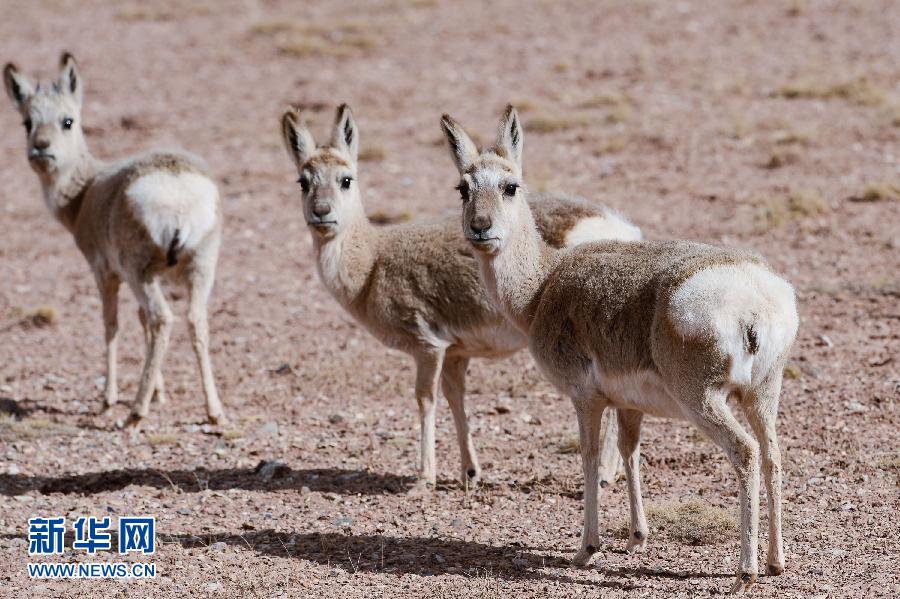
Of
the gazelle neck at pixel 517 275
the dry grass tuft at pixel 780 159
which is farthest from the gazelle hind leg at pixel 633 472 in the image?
the dry grass tuft at pixel 780 159

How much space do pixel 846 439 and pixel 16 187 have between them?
15.4 m

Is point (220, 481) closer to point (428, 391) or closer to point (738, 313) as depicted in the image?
point (428, 391)

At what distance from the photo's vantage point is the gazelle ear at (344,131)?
1037cm

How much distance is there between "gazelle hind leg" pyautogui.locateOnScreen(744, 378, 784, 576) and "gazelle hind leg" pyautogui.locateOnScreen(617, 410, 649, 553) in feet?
3.14

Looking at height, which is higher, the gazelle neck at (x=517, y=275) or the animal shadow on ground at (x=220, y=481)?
the gazelle neck at (x=517, y=275)

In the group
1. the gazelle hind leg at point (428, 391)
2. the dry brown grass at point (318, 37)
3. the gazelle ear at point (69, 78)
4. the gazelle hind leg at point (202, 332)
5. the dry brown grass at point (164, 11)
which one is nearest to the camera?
the gazelle hind leg at point (428, 391)

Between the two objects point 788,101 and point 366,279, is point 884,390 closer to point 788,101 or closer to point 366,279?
point 366,279

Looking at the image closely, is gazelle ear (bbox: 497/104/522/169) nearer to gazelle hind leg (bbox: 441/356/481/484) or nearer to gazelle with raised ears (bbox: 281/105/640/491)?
gazelle with raised ears (bbox: 281/105/640/491)

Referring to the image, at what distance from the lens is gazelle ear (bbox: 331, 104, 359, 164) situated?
10.4m

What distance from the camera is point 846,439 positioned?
9.82 metres

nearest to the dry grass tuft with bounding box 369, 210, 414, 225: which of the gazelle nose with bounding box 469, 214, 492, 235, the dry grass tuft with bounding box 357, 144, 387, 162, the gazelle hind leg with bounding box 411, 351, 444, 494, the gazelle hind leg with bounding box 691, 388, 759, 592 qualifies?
the dry grass tuft with bounding box 357, 144, 387, 162

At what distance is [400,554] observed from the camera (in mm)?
8414

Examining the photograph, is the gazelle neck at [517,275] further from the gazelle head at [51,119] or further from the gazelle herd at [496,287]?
the gazelle head at [51,119]

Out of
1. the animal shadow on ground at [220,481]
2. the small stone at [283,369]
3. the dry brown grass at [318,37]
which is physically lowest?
the animal shadow on ground at [220,481]
